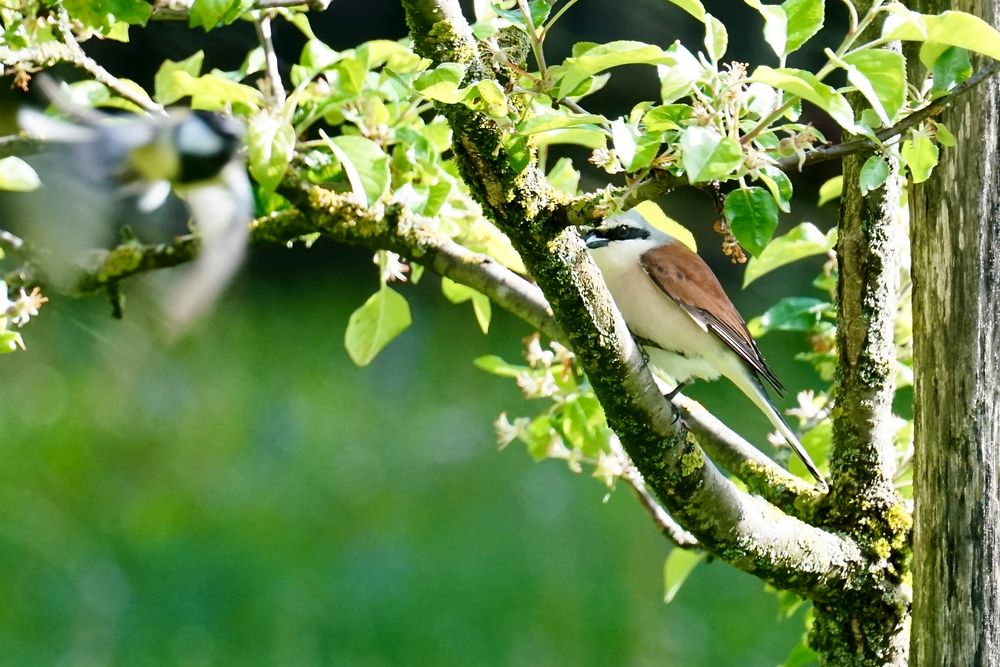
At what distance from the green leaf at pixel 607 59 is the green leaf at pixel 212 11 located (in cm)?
39

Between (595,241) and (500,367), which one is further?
(595,241)

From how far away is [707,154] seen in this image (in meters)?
1.00

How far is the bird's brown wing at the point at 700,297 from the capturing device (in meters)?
2.33

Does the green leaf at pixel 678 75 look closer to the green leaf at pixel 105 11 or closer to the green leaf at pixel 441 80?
the green leaf at pixel 441 80

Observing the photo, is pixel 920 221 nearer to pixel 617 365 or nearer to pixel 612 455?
pixel 617 365

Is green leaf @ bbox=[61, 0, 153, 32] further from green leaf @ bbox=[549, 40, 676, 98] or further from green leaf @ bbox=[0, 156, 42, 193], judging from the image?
green leaf @ bbox=[549, 40, 676, 98]

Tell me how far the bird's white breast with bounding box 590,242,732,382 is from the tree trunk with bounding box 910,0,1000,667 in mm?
848

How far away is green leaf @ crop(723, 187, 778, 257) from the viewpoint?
112 centimetres

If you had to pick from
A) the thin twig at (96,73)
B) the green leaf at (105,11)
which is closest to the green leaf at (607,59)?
the green leaf at (105,11)

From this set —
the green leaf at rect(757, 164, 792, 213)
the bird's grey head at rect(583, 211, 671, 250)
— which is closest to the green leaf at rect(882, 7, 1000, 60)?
the green leaf at rect(757, 164, 792, 213)

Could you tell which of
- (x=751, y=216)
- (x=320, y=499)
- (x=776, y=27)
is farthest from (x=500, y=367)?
(x=320, y=499)

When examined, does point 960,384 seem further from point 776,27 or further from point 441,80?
point 441,80

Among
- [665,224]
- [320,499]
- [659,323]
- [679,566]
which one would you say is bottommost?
[320,499]

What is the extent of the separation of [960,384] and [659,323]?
930 mm
